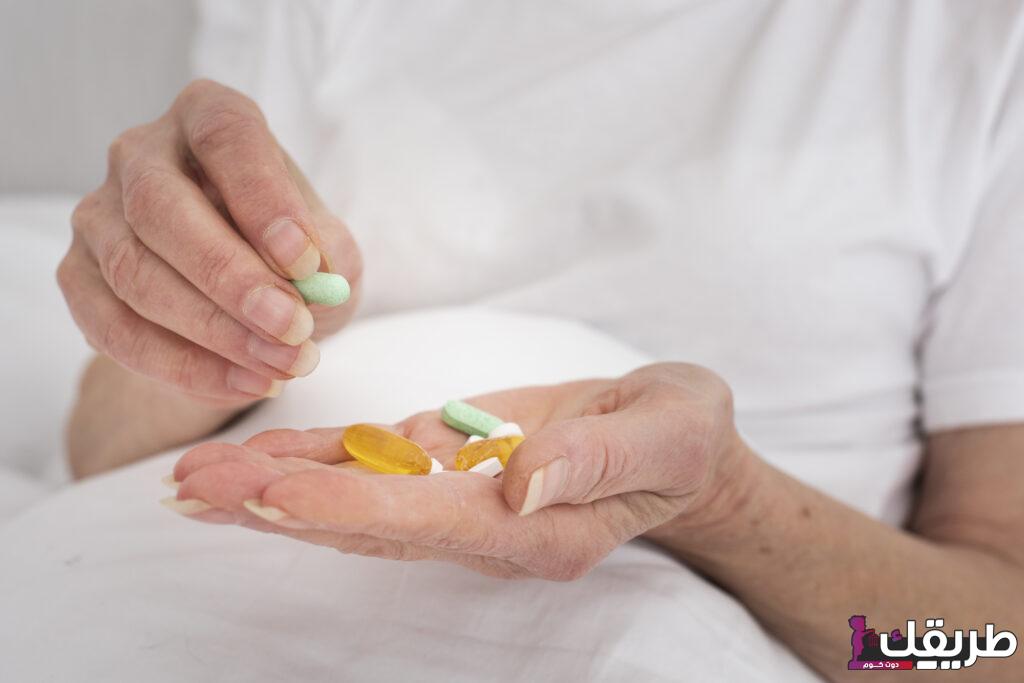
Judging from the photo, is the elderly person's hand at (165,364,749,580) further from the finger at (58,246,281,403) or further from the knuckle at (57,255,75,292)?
the knuckle at (57,255,75,292)

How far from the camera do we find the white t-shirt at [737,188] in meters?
1.01

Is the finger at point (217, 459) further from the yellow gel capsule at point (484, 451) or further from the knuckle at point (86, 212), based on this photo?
the knuckle at point (86, 212)

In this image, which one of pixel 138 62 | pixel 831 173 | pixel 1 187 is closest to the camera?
pixel 831 173

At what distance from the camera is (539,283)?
3.59ft

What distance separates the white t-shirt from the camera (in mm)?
1008

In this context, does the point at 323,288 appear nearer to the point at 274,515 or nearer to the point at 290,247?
the point at 290,247

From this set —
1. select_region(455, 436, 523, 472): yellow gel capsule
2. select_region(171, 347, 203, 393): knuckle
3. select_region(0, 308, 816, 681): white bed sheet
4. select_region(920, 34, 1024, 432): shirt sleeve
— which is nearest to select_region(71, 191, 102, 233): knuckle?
select_region(171, 347, 203, 393): knuckle

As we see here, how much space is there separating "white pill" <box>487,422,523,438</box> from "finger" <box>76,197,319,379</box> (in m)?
0.14

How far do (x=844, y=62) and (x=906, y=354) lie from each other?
1.11ft

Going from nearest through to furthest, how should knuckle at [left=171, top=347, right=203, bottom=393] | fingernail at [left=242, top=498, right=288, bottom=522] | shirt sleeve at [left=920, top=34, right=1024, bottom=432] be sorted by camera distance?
fingernail at [left=242, top=498, right=288, bottom=522], knuckle at [left=171, top=347, right=203, bottom=393], shirt sleeve at [left=920, top=34, right=1024, bottom=432]

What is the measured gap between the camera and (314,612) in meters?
0.72

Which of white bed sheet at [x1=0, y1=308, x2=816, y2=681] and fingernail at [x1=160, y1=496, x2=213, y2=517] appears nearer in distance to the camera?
fingernail at [x1=160, y1=496, x2=213, y2=517]

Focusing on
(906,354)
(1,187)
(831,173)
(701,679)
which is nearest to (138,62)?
(1,187)

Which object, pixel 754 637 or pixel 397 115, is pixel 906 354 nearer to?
pixel 754 637
